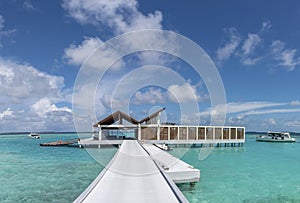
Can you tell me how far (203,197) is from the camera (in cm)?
912

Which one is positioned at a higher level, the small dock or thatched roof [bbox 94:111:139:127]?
thatched roof [bbox 94:111:139:127]

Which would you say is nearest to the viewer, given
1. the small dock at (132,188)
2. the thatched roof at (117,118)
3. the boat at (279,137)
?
the small dock at (132,188)

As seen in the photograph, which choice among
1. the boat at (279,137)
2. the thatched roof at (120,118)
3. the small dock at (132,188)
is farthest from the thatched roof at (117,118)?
the boat at (279,137)

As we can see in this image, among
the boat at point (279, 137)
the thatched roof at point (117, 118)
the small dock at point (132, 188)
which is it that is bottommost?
the boat at point (279, 137)

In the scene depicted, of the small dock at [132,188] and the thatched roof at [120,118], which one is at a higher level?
the thatched roof at [120,118]

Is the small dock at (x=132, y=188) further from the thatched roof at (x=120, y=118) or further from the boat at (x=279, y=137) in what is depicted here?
the boat at (x=279, y=137)

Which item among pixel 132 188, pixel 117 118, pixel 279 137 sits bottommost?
pixel 279 137

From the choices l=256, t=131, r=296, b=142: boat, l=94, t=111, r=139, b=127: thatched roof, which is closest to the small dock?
l=94, t=111, r=139, b=127: thatched roof

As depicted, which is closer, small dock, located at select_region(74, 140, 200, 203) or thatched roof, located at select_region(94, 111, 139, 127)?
small dock, located at select_region(74, 140, 200, 203)

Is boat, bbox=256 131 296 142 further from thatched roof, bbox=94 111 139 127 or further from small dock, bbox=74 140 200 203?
small dock, bbox=74 140 200 203

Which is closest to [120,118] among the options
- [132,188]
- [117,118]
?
[117,118]

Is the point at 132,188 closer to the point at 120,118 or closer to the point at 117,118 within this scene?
the point at 120,118

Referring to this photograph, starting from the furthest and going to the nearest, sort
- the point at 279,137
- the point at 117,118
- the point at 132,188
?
1. the point at 279,137
2. the point at 117,118
3. the point at 132,188

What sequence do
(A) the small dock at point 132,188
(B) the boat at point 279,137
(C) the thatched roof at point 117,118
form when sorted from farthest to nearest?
(B) the boat at point 279,137 < (C) the thatched roof at point 117,118 < (A) the small dock at point 132,188
